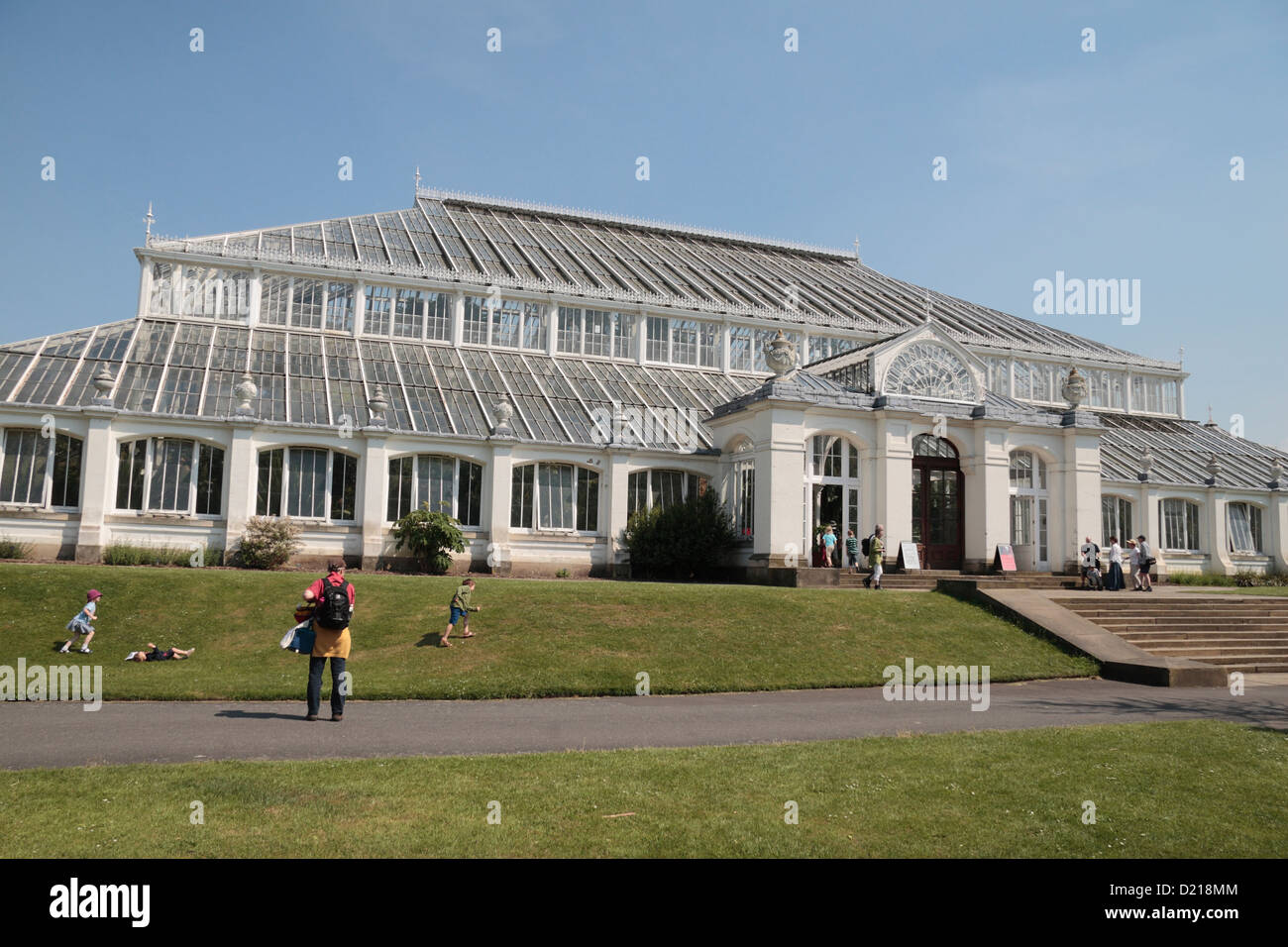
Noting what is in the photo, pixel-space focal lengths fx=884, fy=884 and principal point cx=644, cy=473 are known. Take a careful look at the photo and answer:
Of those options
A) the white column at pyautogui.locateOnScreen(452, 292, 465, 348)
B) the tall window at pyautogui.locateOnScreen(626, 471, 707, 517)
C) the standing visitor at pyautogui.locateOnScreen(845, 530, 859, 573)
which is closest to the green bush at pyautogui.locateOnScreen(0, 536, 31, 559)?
the white column at pyautogui.locateOnScreen(452, 292, 465, 348)

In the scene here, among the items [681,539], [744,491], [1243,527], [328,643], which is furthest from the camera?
[1243,527]

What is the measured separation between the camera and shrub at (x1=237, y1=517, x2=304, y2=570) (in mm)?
24859

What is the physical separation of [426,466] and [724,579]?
33.4ft

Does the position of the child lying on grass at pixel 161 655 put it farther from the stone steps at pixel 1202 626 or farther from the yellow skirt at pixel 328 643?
the stone steps at pixel 1202 626

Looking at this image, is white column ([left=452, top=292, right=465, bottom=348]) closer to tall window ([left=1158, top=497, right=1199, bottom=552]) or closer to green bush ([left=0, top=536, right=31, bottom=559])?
green bush ([left=0, top=536, right=31, bottom=559])

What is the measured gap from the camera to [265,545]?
2494 centimetres

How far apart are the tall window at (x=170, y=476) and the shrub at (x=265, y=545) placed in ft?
5.68

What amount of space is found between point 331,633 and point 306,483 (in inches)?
644

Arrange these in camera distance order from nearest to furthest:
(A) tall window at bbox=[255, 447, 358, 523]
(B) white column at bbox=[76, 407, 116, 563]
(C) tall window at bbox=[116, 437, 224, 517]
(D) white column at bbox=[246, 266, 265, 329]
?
1. (B) white column at bbox=[76, 407, 116, 563]
2. (C) tall window at bbox=[116, 437, 224, 517]
3. (A) tall window at bbox=[255, 447, 358, 523]
4. (D) white column at bbox=[246, 266, 265, 329]

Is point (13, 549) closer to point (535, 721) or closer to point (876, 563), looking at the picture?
point (535, 721)

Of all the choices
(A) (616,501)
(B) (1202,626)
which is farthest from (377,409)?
(B) (1202,626)

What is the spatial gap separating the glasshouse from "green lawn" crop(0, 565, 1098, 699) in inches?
238
